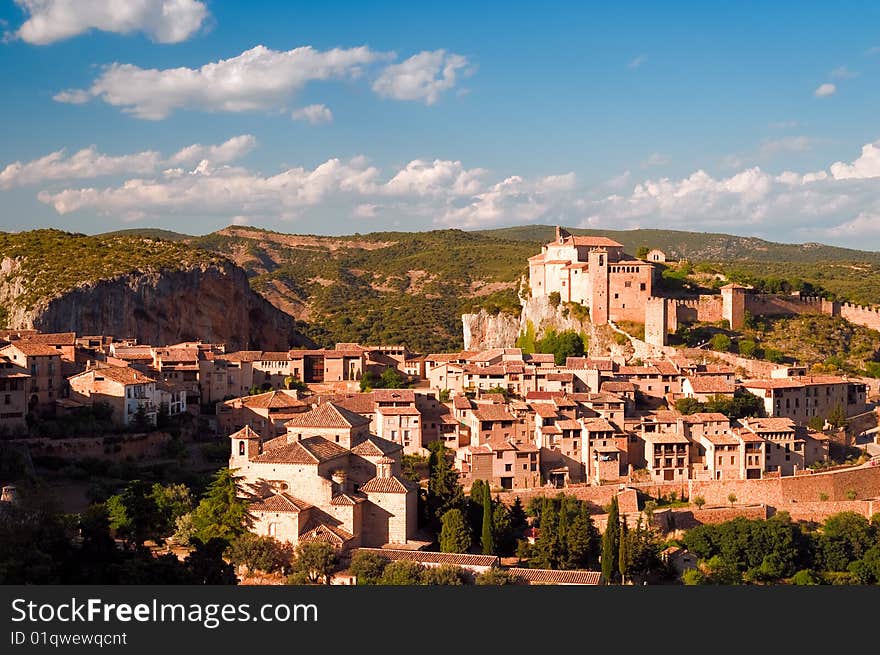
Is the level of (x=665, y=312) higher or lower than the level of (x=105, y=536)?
higher

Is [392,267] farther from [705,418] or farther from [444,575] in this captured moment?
[444,575]

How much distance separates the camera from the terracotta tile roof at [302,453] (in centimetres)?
2630

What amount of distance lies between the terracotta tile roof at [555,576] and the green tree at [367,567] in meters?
2.96

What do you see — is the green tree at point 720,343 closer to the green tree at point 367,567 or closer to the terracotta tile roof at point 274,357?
the terracotta tile roof at point 274,357

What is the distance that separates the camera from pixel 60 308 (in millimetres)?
47312

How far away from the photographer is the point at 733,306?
51750 millimetres

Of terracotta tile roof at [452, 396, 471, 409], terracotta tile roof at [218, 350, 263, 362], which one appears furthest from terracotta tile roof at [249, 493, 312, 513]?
terracotta tile roof at [218, 350, 263, 362]

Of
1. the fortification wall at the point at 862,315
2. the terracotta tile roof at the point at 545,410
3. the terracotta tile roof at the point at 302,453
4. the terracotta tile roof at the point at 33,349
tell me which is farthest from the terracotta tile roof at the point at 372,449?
the fortification wall at the point at 862,315

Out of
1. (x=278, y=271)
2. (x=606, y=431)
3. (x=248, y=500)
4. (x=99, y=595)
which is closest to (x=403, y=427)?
(x=606, y=431)

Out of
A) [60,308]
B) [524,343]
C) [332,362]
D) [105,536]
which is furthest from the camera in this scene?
[524,343]

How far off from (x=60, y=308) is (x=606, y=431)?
24.7m

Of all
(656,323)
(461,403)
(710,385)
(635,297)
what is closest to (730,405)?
(710,385)

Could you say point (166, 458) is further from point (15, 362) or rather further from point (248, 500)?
point (248, 500)

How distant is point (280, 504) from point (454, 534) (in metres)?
4.21
